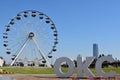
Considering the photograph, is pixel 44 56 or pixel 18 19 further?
pixel 44 56

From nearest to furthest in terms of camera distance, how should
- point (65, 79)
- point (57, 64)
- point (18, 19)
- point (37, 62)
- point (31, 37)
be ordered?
point (65, 79) < point (57, 64) < point (18, 19) < point (31, 37) < point (37, 62)

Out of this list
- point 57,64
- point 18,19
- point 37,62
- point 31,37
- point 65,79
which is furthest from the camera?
point 37,62

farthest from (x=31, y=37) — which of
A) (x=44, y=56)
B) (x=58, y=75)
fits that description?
(x=58, y=75)

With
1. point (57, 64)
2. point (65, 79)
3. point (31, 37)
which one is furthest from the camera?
point (31, 37)

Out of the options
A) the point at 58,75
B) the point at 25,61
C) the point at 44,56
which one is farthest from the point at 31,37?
the point at 58,75

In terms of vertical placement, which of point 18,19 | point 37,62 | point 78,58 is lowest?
point 37,62

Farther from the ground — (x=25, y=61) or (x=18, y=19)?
(x=18, y=19)

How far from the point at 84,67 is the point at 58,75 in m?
3.34

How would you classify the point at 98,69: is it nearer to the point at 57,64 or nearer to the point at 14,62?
the point at 57,64

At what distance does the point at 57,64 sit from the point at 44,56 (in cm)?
3563

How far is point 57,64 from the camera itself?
38.1 metres

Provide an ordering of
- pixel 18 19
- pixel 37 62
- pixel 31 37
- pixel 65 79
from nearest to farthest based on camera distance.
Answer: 1. pixel 65 79
2. pixel 18 19
3. pixel 31 37
4. pixel 37 62

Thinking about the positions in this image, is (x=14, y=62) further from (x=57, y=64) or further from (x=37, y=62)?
(x=57, y=64)

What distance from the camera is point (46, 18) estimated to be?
6694cm
